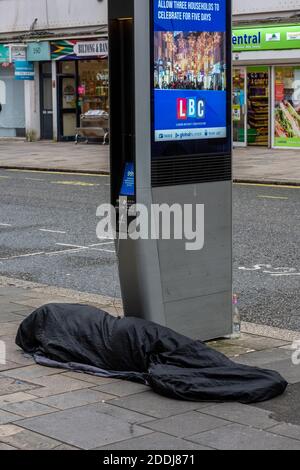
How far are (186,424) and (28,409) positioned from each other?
103 cm

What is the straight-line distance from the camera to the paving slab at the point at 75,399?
5.77 meters

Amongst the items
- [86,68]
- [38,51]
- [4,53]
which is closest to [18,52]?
[38,51]

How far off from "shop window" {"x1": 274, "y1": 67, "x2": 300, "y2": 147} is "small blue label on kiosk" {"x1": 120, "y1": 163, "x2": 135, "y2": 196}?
19.6 metres

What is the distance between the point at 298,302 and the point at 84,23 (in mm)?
24375

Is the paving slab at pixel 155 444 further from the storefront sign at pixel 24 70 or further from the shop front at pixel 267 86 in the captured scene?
the storefront sign at pixel 24 70

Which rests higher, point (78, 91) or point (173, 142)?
point (78, 91)

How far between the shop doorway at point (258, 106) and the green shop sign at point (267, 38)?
86cm

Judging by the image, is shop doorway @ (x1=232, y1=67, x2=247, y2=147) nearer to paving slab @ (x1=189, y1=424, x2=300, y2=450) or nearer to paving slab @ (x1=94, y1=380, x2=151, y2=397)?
paving slab @ (x1=94, y1=380, x2=151, y2=397)

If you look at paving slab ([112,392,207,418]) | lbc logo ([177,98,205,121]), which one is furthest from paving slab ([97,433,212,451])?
lbc logo ([177,98,205,121])

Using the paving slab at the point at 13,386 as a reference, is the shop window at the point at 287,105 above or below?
above

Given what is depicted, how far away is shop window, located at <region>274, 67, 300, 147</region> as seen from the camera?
84.4 ft

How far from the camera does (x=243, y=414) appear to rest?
18.1 ft

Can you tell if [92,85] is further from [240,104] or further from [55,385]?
[55,385]

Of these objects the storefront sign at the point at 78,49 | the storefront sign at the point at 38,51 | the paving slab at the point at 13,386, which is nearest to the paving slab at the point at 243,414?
the paving slab at the point at 13,386
